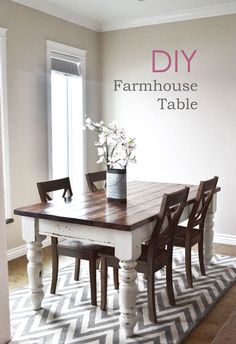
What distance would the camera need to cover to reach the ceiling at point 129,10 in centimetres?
440

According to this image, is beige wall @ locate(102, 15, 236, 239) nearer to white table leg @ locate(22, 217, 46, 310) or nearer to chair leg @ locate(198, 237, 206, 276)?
chair leg @ locate(198, 237, 206, 276)

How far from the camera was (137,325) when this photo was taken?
281cm

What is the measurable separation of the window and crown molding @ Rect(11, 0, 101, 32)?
0.33 metres

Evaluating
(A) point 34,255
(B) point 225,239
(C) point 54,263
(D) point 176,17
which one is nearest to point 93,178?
(C) point 54,263

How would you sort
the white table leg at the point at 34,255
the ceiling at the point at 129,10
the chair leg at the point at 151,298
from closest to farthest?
1. the chair leg at the point at 151,298
2. the white table leg at the point at 34,255
3. the ceiling at the point at 129,10

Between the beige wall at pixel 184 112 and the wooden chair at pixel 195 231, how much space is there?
4.03ft

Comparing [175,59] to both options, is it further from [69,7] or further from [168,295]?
[168,295]

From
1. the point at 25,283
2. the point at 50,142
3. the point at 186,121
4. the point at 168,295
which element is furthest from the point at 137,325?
the point at 186,121

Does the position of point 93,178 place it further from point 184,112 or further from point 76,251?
point 184,112

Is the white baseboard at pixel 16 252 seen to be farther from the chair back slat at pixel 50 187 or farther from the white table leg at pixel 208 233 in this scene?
the white table leg at pixel 208 233

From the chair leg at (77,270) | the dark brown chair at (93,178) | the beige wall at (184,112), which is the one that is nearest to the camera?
the chair leg at (77,270)

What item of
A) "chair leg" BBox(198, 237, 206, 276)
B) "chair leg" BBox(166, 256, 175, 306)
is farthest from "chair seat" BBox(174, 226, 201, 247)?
"chair leg" BBox(166, 256, 175, 306)

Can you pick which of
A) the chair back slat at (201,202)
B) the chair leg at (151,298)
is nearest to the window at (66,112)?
the chair back slat at (201,202)

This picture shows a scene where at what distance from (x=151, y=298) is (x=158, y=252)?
1.03 ft
